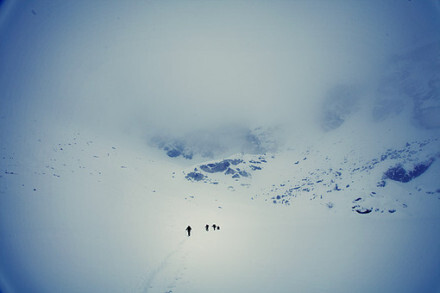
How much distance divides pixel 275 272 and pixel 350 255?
5.36m

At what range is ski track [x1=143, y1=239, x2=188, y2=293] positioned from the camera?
24.6 feet

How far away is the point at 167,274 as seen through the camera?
8.66 metres

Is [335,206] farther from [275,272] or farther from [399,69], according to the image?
[399,69]

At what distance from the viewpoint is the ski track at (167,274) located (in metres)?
7.50

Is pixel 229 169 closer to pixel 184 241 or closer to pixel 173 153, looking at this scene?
pixel 173 153

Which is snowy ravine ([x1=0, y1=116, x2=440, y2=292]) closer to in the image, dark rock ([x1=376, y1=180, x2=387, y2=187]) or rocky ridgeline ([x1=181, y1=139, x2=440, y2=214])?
dark rock ([x1=376, y1=180, x2=387, y2=187])

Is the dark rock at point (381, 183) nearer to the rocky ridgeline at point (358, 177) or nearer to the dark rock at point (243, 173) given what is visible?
the rocky ridgeline at point (358, 177)

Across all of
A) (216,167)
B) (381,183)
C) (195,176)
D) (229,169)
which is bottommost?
(381,183)

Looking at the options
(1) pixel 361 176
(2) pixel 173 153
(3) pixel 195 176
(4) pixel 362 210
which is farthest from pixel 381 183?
(2) pixel 173 153

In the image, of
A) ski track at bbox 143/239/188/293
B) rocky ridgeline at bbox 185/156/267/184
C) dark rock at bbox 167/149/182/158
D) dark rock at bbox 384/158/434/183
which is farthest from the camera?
dark rock at bbox 167/149/182/158

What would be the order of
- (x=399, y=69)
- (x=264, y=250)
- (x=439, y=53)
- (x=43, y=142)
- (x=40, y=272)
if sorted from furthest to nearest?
(x=399, y=69)
(x=439, y=53)
(x=43, y=142)
(x=264, y=250)
(x=40, y=272)

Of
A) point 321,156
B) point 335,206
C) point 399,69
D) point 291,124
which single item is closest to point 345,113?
point 291,124

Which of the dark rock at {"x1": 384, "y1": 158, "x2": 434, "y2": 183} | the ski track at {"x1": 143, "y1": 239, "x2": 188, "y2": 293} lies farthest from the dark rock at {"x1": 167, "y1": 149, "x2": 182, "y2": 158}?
the ski track at {"x1": 143, "y1": 239, "x2": 188, "y2": 293}

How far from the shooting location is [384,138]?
47406 millimetres
